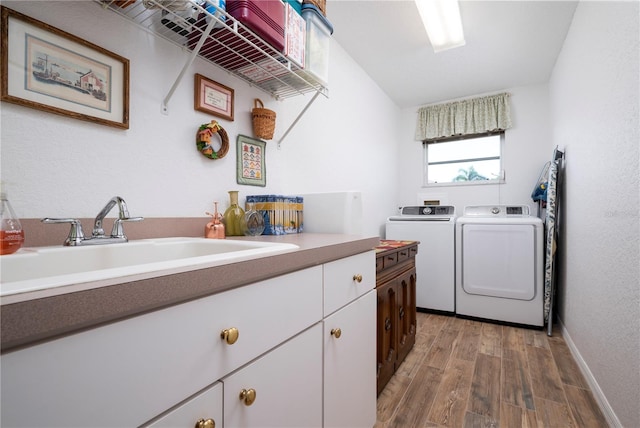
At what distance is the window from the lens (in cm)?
369

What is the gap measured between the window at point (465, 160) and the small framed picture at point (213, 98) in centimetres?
318

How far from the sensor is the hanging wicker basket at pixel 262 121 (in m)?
1.58

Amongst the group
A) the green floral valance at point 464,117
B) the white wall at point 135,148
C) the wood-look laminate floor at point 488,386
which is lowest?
the wood-look laminate floor at point 488,386

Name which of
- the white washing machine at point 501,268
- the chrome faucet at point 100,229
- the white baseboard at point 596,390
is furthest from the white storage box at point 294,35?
the white washing machine at point 501,268

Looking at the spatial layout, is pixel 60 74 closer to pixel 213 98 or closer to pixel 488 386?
pixel 213 98

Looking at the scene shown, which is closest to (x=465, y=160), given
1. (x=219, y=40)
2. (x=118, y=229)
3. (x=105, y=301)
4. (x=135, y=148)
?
A: (x=219, y=40)

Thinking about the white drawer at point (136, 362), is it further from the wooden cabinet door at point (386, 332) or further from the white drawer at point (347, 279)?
the wooden cabinet door at point (386, 332)

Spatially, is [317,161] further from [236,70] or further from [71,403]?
[71,403]

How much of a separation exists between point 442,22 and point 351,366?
2.38 meters

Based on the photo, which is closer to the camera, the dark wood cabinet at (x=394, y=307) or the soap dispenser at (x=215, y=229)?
the soap dispenser at (x=215, y=229)

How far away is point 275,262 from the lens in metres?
0.77

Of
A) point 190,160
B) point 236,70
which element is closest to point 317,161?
point 236,70

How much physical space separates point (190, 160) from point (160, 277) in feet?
2.93

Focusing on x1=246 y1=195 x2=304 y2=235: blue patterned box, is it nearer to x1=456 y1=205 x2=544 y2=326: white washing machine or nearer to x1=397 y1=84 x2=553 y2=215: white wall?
x1=456 y1=205 x2=544 y2=326: white washing machine
